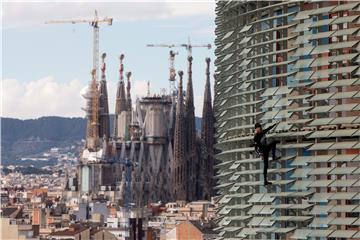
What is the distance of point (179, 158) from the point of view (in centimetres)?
16750

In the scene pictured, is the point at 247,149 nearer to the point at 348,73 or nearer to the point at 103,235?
the point at 348,73

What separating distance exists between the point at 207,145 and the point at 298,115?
144182 millimetres

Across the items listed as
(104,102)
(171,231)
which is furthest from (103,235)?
(104,102)

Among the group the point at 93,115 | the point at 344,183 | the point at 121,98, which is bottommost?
the point at 344,183

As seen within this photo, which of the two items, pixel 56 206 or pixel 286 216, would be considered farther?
pixel 56 206

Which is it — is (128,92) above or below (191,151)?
above

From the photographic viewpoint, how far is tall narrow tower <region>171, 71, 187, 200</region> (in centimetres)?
16600

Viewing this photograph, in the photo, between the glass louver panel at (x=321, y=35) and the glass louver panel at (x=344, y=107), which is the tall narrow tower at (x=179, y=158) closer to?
the glass louver panel at (x=321, y=35)

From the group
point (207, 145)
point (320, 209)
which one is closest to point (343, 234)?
point (320, 209)

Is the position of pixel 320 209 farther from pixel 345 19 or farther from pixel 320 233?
pixel 345 19

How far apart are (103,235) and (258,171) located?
88.4 m

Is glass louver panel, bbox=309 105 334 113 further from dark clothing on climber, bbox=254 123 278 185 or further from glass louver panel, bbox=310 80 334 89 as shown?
dark clothing on climber, bbox=254 123 278 185

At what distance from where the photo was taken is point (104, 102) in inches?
7136

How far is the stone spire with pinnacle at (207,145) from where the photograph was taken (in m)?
166
